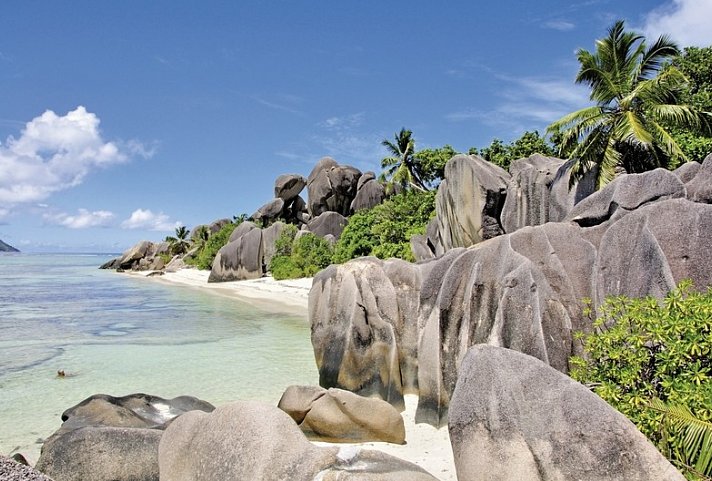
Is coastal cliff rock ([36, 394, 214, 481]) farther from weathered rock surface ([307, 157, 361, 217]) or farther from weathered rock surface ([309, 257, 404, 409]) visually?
weathered rock surface ([307, 157, 361, 217])

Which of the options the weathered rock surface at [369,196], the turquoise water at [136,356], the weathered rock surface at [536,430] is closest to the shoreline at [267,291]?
the turquoise water at [136,356]

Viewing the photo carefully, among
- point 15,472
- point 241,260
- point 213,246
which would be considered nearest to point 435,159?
point 241,260

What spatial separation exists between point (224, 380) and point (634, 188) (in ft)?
27.3

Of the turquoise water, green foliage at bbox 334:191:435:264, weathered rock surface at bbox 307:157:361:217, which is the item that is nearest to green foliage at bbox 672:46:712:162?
the turquoise water

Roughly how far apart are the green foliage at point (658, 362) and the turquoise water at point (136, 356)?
6.15 m

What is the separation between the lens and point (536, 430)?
3.86 meters

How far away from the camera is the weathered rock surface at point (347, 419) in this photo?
663 cm

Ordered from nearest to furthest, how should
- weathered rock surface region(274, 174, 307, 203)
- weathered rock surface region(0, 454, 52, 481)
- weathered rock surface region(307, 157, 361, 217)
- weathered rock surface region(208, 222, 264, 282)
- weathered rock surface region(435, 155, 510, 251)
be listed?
weathered rock surface region(0, 454, 52, 481) < weathered rock surface region(435, 155, 510, 251) < weathered rock surface region(208, 222, 264, 282) < weathered rock surface region(307, 157, 361, 217) < weathered rock surface region(274, 174, 307, 203)

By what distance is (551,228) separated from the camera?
711 cm

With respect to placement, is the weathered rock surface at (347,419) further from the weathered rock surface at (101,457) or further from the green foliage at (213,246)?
the green foliage at (213,246)

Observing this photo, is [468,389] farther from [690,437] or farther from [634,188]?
[634,188]

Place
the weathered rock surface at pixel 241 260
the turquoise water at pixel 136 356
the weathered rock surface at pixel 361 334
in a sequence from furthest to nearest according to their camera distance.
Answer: the weathered rock surface at pixel 241 260
the turquoise water at pixel 136 356
the weathered rock surface at pixel 361 334

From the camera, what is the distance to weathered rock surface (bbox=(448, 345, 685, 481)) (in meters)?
3.54

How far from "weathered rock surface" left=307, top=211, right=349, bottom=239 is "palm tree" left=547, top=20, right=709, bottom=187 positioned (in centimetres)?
2542
